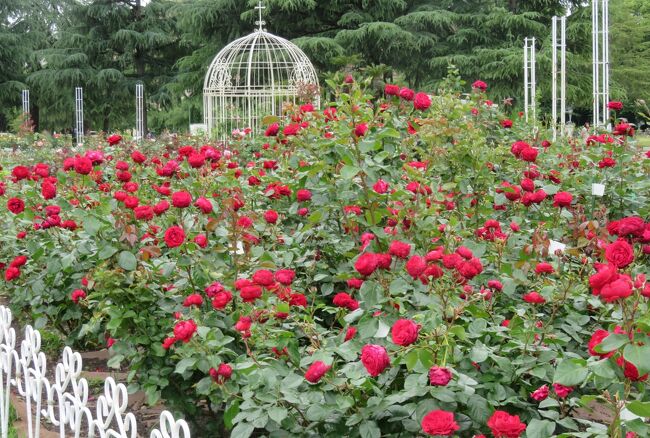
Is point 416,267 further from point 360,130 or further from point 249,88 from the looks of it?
point 249,88

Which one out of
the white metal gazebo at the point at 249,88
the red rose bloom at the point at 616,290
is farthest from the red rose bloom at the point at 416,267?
the white metal gazebo at the point at 249,88

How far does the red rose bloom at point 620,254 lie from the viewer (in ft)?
4.45

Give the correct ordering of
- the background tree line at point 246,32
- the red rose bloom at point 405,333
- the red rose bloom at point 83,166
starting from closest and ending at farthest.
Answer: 1. the red rose bloom at point 405,333
2. the red rose bloom at point 83,166
3. the background tree line at point 246,32

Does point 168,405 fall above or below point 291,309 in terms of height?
below

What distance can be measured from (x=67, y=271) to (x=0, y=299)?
2.17 m

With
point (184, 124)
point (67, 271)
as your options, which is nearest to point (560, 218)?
point (67, 271)

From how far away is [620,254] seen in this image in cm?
136

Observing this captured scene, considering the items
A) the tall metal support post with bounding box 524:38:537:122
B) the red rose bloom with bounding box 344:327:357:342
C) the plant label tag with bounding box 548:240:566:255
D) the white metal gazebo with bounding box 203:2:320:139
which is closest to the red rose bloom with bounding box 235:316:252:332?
the red rose bloom with bounding box 344:327:357:342

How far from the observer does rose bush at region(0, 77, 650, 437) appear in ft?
5.10

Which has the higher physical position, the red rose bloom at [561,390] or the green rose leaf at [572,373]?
the green rose leaf at [572,373]

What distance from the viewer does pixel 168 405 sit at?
2305mm

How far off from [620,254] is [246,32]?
1816 cm

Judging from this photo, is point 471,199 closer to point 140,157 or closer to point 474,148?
Answer: point 474,148

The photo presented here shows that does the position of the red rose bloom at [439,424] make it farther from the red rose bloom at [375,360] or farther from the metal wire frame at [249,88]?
the metal wire frame at [249,88]
